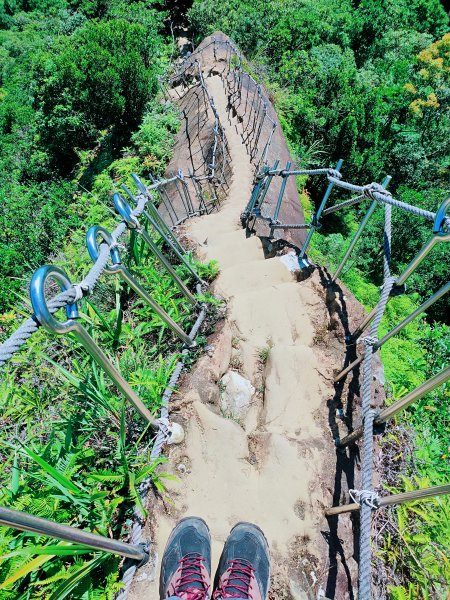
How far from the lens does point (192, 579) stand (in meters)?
2.09

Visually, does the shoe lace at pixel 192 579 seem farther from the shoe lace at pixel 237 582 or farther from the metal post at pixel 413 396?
the metal post at pixel 413 396

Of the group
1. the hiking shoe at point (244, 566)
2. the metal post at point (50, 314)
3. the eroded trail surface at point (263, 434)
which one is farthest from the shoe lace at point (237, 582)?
the metal post at point (50, 314)

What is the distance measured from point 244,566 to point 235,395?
1.21 m

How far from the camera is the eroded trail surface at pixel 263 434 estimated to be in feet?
7.83

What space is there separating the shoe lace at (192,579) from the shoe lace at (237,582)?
10cm

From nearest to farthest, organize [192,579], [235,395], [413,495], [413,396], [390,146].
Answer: [413,495] → [413,396] → [192,579] → [235,395] → [390,146]

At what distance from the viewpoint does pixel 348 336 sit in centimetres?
325

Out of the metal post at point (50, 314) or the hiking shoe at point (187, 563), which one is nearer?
the metal post at point (50, 314)

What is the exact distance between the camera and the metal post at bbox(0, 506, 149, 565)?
1.17 meters

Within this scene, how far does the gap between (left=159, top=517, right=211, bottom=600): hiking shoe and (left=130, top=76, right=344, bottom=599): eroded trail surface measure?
0.42 ft

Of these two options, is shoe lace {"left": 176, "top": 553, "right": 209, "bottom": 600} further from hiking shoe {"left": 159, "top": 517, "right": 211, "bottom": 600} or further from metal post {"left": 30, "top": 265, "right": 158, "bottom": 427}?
metal post {"left": 30, "top": 265, "right": 158, "bottom": 427}

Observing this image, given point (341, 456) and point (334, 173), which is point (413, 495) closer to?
point (341, 456)

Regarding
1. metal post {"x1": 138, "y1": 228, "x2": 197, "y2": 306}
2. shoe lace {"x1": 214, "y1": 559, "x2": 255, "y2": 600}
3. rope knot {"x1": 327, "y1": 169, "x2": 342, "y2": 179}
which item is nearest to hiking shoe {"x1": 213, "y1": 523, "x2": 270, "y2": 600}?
shoe lace {"x1": 214, "y1": 559, "x2": 255, "y2": 600}

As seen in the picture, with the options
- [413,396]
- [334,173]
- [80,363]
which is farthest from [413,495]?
[334,173]
